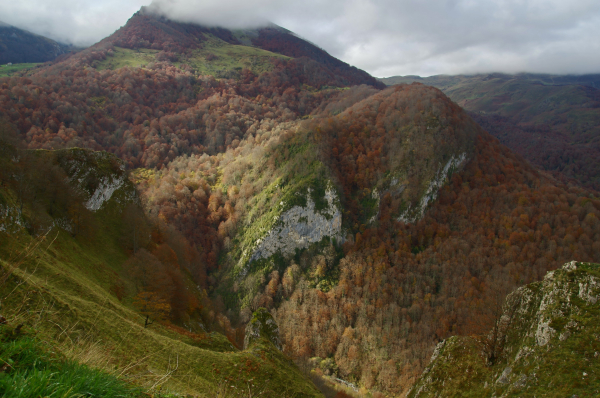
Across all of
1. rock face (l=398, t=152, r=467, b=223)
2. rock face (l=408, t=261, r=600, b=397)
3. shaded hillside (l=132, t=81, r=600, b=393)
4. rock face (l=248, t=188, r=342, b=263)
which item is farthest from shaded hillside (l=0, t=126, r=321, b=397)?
rock face (l=398, t=152, r=467, b=223)

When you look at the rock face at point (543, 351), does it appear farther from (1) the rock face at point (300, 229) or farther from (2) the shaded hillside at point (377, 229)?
(1) the rock face at point (300, 229)

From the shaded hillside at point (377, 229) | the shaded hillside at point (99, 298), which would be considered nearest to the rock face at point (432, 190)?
the shaded hillside at point (377, 229)

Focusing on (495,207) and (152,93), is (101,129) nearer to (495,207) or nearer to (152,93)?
(152,93)

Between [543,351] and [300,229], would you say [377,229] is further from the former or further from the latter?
[543,351]

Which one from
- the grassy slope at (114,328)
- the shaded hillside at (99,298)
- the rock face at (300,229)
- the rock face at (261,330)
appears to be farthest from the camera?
the rock face at (300,229)

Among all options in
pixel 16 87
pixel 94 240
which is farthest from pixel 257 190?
pixel 16 87

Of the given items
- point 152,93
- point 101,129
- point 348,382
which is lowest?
point 348,382
